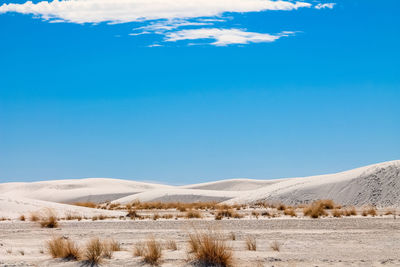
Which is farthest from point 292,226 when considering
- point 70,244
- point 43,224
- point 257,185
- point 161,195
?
point 257,185

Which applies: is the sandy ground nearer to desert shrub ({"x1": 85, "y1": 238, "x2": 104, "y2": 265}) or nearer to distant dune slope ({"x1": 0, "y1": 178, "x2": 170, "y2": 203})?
desert shrub ({"x1": 85, "y1": 238, "x2": 104, "y2": 265})

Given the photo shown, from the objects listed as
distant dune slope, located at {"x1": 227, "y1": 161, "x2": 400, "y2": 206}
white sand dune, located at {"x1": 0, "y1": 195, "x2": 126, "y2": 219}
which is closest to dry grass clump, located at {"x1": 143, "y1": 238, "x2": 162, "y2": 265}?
white sand dune, located at {"x1": 0, "y1": 195, "x2": 126, "y2": 219}

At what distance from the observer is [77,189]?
438 ft

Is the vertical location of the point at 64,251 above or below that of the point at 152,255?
above

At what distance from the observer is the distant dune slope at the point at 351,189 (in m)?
58.3

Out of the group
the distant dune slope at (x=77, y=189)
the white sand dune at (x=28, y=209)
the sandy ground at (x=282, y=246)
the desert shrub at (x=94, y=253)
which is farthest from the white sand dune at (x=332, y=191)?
the desert shrub at (x=94, y=253)

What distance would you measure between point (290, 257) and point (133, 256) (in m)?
3.88

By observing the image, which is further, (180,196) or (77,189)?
(77,189)

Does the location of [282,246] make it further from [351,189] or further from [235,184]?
[235,184]

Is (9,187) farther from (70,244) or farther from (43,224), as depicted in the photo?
(70,244)

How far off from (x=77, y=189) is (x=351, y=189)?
81139mm

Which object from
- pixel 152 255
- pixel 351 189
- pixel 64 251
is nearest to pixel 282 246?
pixel 152 255

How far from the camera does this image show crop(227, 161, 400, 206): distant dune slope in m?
58.3

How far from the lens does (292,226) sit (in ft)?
91.9
